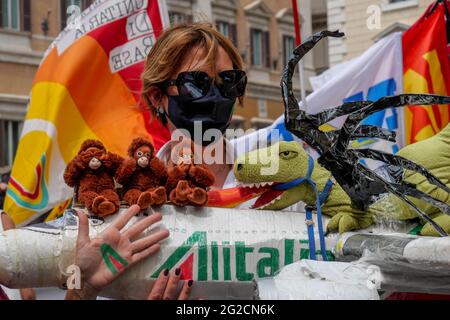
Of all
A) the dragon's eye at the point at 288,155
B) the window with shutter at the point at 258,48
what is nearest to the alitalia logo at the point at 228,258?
the dragon's eye at the point at 288,155

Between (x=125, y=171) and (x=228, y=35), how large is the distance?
803 inches

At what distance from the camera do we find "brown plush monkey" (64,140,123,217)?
7.25 feet

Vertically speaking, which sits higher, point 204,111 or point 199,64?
point 199,64

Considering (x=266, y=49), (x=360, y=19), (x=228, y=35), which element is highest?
(x=228, y=35)

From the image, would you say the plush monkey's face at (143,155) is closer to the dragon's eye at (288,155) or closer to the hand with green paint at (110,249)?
the hand with green paint at (110,249)

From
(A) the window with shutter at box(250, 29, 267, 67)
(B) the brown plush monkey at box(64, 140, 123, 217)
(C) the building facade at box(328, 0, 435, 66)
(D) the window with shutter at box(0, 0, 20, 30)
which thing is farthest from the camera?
(A) the window with shutter at box(250, 29, 267, 67)

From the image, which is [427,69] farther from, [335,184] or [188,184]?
[188,184]

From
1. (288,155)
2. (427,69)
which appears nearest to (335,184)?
(288,155)

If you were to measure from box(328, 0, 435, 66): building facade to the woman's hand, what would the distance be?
17231 mm

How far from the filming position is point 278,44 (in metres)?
23.5

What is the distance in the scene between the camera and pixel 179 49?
106 inches

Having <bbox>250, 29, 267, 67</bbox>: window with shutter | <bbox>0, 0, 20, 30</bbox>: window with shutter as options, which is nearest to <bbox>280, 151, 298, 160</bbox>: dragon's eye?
<bbox>0, 0, 20, 30</bbox>: window with shutter

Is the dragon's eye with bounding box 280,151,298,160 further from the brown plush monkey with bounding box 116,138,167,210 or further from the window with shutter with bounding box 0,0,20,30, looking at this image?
the window with shutter with bounding box 0,0,20,30

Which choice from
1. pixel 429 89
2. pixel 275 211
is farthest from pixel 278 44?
pixel 275 211
